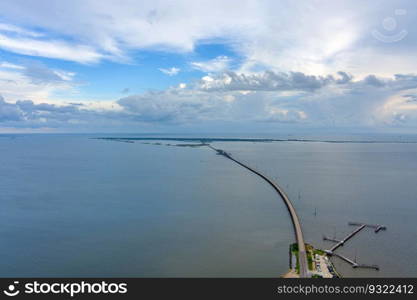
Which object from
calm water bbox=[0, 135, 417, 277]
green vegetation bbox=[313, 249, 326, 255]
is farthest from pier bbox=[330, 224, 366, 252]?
green vegetation bbox=[313, 249, 326, 255]

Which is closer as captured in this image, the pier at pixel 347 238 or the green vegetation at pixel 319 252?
the green vegetation at pixel 319 252

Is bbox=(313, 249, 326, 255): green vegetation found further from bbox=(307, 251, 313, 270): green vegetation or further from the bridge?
the bridge

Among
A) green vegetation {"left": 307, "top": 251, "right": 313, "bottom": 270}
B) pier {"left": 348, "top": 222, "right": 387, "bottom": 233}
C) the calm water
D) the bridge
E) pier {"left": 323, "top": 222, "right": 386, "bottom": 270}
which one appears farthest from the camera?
pier {"left": 348, "top": 222, "right": 387, "bottom": 233}

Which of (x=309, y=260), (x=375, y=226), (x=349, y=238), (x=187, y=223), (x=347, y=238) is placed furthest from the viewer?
(x=187, y=223)

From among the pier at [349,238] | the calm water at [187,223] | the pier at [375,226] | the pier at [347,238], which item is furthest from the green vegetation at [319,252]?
the pier at [375,226]

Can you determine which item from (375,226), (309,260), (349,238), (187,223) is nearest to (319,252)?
(309,260)

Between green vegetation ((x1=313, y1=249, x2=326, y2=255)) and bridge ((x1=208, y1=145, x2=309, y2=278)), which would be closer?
bridge ((x1=208, y1=145, x2=309, y2=278))

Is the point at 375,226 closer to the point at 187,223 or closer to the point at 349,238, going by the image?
the point at 349,238

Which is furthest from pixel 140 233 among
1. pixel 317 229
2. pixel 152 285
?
pixel 317 229

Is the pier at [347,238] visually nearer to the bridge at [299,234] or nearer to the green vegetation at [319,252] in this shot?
the green vegetation at [319,252]
